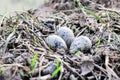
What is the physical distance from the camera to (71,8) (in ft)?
10.5

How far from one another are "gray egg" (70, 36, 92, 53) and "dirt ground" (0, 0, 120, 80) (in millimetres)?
29

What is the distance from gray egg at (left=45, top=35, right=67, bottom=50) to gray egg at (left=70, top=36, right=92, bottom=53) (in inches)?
2.0

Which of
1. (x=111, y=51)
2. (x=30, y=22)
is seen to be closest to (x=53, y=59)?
(x=111, y=51)

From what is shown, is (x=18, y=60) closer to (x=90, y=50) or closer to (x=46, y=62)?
(x=46, y=62)

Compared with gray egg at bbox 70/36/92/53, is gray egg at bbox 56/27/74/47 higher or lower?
higher

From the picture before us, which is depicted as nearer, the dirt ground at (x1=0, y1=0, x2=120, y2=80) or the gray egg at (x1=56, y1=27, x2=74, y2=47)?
the dirt ground at (x1=0, y1=0, x2=120, y2=80)

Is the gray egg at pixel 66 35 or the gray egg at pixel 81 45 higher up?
the gray egg at pixel 66 35

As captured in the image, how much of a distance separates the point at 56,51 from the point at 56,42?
0.06 m

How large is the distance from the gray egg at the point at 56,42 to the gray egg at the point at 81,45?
0.05m

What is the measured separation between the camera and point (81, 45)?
6.88ft

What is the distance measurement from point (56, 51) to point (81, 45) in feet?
0.47

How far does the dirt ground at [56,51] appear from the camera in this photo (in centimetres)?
181

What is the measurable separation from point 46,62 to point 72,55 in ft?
0.70

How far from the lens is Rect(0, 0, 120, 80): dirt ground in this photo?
1811mm
